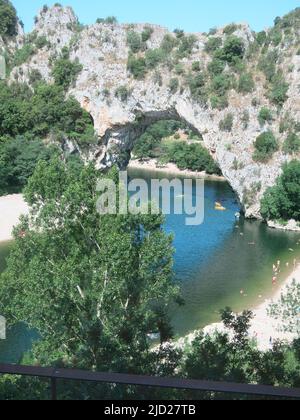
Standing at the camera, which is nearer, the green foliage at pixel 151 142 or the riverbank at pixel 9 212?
the riverbank at pixel 9 212

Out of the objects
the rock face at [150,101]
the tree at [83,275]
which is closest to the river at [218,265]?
the tree at [83,275]

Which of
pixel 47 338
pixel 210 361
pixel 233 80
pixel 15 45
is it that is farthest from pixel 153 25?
pixel 210 361

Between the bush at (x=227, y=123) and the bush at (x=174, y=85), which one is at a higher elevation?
the bush at (x=174, y=85)

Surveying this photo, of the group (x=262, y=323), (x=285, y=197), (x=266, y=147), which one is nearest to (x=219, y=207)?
(x=266, y=147)

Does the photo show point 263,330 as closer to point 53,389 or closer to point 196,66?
point 53,389

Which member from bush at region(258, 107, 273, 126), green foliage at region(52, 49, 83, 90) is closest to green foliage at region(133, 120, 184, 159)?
green foliage at region(52, 49, 83, 90)

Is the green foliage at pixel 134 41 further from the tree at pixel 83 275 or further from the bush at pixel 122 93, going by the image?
the tree at pixel 83 275
